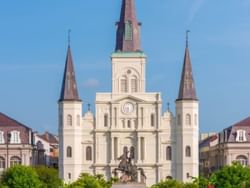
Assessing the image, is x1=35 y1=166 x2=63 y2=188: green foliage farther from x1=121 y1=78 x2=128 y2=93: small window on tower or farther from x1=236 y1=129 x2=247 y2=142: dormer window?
x1=236 y1=129 x2=247 y2=142: dormer window

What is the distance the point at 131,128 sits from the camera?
156m

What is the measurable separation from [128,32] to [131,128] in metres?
13.9

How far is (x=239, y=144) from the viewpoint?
6083 inches

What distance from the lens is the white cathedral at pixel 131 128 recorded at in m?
154

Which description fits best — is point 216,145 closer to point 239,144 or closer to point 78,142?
point 239,144

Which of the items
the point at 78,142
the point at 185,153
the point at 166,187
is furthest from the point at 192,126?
the point at 166,187

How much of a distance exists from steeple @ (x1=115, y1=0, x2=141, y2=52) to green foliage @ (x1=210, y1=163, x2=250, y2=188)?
3981 centimetres

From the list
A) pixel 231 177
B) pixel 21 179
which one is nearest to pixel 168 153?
pixel 231 177

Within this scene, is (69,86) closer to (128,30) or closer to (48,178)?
(128,30)

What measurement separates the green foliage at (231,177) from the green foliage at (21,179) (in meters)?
18.5

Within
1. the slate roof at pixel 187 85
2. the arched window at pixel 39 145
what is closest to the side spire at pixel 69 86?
the arched window at pixel 39 145

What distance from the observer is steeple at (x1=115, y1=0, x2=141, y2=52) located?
526 ft

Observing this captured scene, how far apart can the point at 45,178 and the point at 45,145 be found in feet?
151

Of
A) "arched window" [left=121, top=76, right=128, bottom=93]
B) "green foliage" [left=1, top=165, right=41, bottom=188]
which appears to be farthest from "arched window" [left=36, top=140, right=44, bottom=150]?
"green foliage" [left=1, top=165, right=41, bottom=188]
